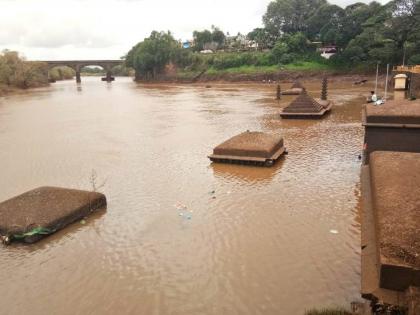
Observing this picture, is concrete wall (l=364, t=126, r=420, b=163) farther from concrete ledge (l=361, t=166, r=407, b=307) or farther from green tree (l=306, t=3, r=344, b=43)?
green tree (l=306, t=3, r=344, b=43)

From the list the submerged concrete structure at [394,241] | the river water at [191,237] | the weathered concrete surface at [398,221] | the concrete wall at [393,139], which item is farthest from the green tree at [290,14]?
the submerged concrete structure at [394,241]

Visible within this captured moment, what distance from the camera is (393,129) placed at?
34.0 ft

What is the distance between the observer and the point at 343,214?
33.1 feet

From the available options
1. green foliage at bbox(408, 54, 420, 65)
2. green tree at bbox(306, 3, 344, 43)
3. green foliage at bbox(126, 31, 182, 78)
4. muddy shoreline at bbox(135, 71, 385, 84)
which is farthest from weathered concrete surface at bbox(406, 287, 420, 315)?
green foliage at bbox(126, 31, 182, 78)

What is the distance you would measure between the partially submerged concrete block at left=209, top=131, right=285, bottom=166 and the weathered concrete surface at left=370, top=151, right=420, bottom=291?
312 inches

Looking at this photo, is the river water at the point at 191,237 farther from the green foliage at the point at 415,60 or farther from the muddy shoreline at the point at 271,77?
the muddy shoreline at the point at 271,77

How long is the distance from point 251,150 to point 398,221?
1034 centimetres

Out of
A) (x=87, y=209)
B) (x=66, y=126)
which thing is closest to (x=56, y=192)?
(x=87, y=209)

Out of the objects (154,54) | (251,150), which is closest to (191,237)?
(251,150)

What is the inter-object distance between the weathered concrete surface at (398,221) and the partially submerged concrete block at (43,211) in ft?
24.6

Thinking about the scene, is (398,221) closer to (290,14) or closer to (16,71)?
(16,71)

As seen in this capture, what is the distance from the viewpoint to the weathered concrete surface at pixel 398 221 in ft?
13.3

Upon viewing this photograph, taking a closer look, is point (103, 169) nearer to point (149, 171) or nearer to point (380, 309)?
point (149, 171)

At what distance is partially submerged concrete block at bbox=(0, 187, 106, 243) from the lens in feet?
30.5
